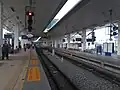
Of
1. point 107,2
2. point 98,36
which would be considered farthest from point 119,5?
point 98,36

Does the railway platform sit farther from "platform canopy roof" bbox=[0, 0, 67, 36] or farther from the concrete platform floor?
"platform canopy roof" bbox=[0, 0, 67, 36]

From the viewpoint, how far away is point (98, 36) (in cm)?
4872

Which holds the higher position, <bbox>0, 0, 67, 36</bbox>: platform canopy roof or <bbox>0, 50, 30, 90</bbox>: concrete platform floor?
<bbox>0, 0, 67, 36</bbox>: platform canopy roof

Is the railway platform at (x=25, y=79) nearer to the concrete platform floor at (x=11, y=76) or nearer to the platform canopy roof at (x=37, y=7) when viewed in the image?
the concrete platform floor at (x=11, y=76)

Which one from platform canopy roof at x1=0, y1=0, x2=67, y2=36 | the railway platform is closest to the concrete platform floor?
the railway platform

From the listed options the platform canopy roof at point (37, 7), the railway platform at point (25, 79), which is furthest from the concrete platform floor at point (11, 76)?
the platform canopy roof at point (37, 7)

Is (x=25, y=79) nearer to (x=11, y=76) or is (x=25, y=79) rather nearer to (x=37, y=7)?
(x=11, y=76)

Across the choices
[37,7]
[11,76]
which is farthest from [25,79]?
[37,7]

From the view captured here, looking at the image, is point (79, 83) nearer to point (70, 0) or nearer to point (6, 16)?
point (70, 0)

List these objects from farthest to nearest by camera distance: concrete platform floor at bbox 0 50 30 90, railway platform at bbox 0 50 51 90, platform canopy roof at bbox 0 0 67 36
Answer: platform canopy roof at bbox 0 0 67 36, concrete platform floor at bbox 0 50 30 90, railway platform at bbox 0 50 51 90

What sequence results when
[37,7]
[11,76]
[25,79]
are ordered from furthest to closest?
[37,7] → [11,76] → [25,79]

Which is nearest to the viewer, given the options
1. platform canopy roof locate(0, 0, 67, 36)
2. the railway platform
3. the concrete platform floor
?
the railway platform

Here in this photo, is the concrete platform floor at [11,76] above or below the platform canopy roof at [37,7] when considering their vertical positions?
below

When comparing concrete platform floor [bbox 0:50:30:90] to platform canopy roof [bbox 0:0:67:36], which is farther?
platform canopy roof [bbox 0:0:67:36]
